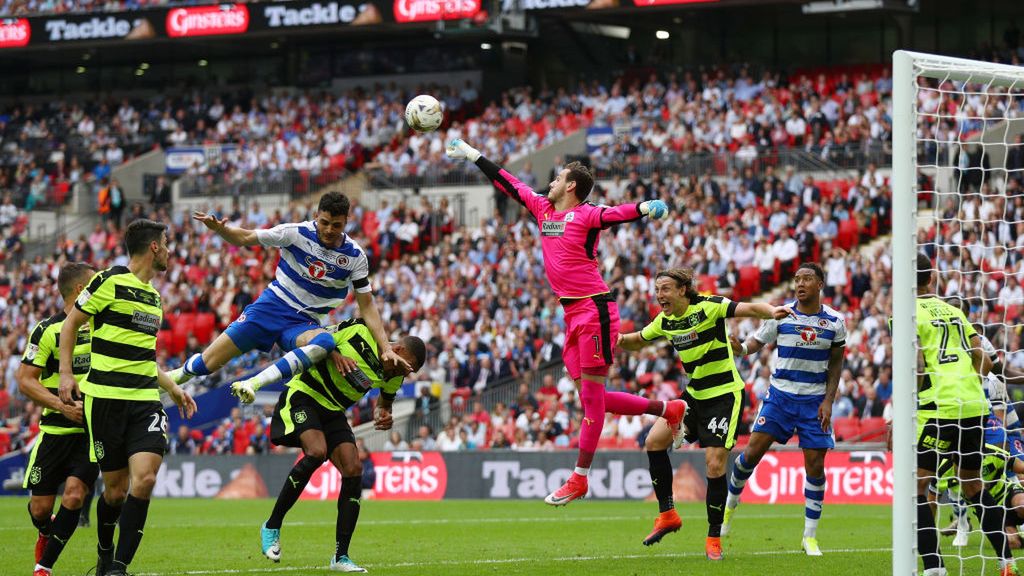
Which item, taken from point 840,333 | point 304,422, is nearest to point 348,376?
point 304,422

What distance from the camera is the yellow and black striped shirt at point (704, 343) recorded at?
1251 cm

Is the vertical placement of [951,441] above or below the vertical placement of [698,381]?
below

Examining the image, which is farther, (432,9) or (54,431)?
(432,9)

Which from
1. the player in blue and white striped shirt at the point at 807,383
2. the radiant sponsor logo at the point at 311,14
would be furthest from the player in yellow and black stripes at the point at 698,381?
the radiant sponsor logo at the point at 311,14

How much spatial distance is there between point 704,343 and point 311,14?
29.6 meters

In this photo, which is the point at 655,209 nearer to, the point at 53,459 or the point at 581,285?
the point at 581,285

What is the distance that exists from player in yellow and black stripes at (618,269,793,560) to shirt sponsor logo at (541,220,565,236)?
3.64ft

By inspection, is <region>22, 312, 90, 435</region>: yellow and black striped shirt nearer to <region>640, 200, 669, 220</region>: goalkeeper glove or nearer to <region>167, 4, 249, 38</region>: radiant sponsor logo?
<region>640, 200, 669, 220</region>: goalkeeper glove

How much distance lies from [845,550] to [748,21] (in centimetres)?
2972

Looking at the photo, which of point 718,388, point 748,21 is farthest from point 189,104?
point 718,388

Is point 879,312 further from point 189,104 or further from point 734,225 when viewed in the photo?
point 189,104

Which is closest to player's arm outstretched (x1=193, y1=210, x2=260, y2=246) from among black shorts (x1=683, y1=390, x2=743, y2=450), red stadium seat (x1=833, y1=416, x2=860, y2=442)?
black shorts (x1=683, y1=390, x2=743, y2=450)

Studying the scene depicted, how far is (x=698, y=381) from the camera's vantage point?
1274 cm

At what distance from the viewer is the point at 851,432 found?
913 inches
